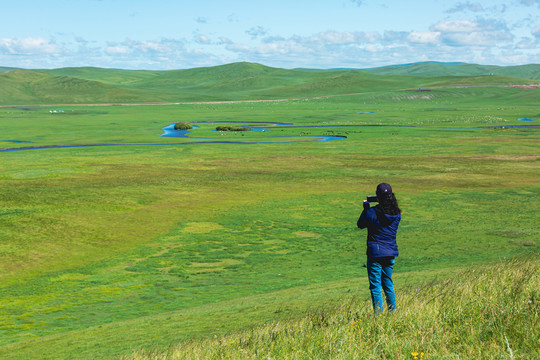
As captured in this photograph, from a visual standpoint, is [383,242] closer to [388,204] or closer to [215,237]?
[388,204]

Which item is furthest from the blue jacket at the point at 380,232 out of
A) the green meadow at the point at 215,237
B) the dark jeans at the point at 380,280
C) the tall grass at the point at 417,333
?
the green meadow at the point at 215,237

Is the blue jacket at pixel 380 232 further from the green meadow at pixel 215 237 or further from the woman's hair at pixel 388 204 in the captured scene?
the green meadow at pixel 215 237

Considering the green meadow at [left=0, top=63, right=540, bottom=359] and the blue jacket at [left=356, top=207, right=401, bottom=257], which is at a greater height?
the blue jacket at [left=356, top=207, right=401, bottom=257]

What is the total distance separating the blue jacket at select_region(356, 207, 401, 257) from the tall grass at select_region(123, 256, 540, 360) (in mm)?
1126

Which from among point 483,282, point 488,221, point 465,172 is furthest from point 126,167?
point 483,282

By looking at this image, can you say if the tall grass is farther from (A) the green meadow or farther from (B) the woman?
(B) the woman

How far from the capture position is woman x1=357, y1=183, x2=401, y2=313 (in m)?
10.6

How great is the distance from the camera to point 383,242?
10695 mm

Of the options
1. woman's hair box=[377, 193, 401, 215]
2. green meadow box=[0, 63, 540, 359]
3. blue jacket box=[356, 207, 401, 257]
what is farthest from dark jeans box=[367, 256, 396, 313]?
green meadow box=[0, 63, 540, 359]

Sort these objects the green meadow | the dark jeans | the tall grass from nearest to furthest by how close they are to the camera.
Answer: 1. the tall grass
2. the dark jeans
3. the green meadow

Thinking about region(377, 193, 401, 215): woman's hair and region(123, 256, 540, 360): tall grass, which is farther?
region(377, 193, 401, 215): woman's hair

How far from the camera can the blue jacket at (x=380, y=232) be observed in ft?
34.9

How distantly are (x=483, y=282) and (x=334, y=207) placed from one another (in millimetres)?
21496

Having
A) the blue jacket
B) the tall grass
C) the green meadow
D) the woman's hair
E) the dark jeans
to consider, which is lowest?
the green meadow
